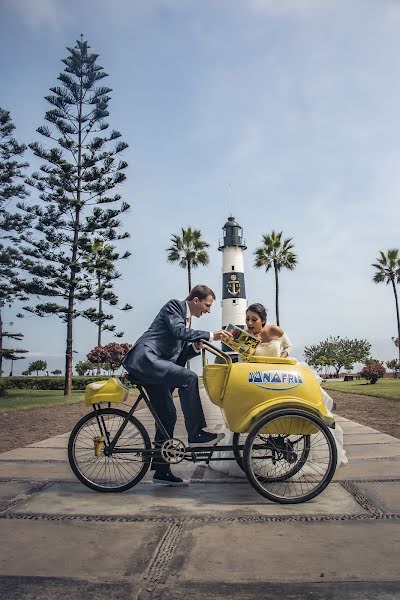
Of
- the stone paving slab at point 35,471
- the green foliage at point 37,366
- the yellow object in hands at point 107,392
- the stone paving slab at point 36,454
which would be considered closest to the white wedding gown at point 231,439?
the yellow object in hands at point 107,392

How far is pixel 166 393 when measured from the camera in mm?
4262

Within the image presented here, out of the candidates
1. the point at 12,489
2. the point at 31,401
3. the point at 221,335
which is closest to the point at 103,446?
the point at 12,489

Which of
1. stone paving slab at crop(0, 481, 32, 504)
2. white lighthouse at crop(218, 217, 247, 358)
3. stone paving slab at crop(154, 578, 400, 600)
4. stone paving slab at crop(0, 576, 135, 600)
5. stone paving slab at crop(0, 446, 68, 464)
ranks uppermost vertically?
white lighthouse at crop(218, 217, 247, 358)

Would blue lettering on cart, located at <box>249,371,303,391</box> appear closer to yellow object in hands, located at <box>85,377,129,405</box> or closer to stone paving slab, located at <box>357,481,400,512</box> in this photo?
stone paving slab, located at <box>357,481,400,512</box>

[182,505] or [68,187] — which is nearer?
[182,505]

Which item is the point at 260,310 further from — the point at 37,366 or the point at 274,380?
the point at 37,366

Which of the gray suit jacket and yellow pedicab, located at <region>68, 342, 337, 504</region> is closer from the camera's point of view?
yellow pedicab, located at <region>68, 342, 337, 504</region>

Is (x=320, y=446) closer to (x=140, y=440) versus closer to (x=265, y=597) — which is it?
(x=140, y=440)

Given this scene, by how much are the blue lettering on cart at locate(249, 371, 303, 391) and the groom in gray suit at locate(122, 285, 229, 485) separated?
449mm

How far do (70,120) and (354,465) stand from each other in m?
26.6

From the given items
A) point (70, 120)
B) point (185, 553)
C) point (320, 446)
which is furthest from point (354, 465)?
point (70, 120)

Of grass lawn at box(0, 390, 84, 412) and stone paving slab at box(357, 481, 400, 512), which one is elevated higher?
grass lawn at box(0, 390, 84, 412)

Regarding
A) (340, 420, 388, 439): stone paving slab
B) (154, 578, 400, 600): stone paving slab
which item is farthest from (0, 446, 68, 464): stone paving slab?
(340, 420, 388, 439): stone paving slab

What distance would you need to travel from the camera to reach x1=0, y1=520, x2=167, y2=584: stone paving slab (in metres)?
2.38
